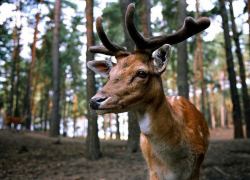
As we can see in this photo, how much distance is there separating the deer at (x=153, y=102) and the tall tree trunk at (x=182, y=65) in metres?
5.36

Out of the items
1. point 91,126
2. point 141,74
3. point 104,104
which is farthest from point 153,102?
point 91,126

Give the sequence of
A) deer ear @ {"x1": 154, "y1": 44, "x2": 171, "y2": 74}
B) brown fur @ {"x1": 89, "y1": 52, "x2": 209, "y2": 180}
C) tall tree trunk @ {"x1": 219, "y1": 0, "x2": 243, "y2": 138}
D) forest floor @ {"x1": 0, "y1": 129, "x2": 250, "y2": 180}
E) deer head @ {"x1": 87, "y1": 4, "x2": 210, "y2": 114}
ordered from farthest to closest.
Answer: tall tree trunk @ {"x1": 219, "y1": 0, "x2": 243, "y2": 138}, forest floor @ {"x1": 0, "y1": 129, "x2": 250, "y2": 180}, deer ear @ {"x1": 154, "y1": 44, "x2": 171, "y2": 74}, brown fur @ {"x1": 89, "y1": 52, "x2": 209, "y2": 180}, deer head @ {"x1": 87, "y1": 4, "x2": 210, "y2": 114}

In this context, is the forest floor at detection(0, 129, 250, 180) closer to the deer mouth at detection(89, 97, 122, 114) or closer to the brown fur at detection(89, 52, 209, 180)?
the brown fur at detection(89, 52, 209, 180)

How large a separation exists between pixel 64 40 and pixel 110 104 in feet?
68.2

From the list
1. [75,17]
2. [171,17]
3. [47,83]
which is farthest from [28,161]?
A: [47,83]

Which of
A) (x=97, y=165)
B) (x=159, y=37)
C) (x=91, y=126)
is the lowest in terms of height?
(x=97, y=165)

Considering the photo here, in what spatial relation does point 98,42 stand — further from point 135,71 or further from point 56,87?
point 135,71

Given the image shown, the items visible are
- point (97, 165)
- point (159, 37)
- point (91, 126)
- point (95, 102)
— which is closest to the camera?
point (95, 102)

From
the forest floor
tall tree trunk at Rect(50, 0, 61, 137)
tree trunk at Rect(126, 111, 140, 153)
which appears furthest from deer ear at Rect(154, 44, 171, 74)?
tall tree trunk at Rect(50, 0, 61, 137)

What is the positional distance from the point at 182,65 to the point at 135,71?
6.45 m

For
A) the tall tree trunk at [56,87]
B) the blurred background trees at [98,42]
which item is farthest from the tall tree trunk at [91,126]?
the tall tree trunk at [56,87]

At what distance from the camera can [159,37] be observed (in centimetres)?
361

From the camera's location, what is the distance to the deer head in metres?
2.88

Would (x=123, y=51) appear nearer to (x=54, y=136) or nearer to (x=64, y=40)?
(x=54, y=136)
